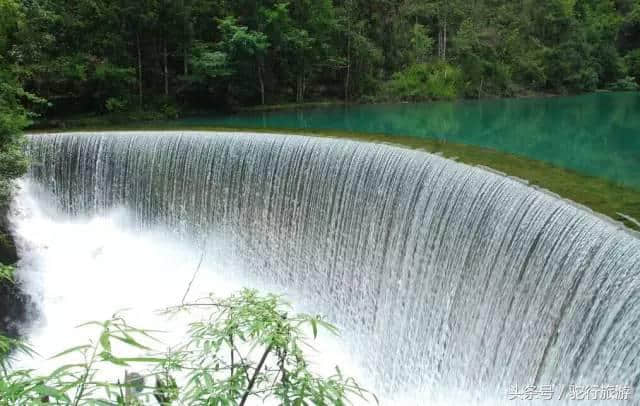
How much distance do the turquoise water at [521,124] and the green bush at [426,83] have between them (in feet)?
4.03

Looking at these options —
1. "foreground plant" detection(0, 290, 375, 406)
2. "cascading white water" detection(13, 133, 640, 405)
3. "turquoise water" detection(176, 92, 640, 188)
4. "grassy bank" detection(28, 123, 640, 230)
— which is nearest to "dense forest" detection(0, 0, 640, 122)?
"turquoise water" detection(176, 92, 640, 188)

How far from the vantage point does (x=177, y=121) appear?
14.4 meters

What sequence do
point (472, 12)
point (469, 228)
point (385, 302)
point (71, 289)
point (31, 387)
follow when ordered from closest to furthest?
1. point (31, 387)
2. point (469, 228)
3. point (385, 302)
4. point (71, 289)
5. point (472, 12)

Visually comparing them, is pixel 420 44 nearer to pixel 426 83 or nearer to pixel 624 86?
pixel 426 83

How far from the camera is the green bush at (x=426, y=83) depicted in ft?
66.2

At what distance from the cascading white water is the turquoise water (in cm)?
294

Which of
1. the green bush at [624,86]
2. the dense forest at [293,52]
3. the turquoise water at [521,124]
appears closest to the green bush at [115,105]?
the dense forest at [293,52]

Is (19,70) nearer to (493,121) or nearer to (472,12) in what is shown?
(493,121)

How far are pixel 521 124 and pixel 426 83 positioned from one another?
7422mm

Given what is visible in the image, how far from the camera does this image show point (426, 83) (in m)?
20.9

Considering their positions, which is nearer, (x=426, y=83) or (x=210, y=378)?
(x=210, y=378)

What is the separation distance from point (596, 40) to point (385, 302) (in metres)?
22.6

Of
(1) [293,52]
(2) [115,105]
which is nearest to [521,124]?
(1) [293,52]

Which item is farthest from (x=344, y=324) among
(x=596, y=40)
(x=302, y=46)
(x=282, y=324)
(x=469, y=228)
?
(x=596, y=40)
